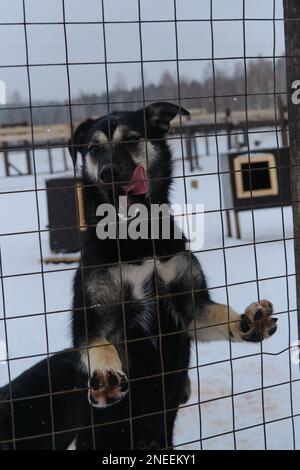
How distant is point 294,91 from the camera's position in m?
2.75

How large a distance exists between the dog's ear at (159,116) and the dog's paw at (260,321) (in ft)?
3.10

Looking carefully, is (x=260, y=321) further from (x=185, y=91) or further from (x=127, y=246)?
(x=185, y=91)

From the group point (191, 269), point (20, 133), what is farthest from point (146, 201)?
point (20, 133)

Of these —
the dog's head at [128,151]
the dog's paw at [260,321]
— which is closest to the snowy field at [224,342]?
the dog's paw at [260,321]

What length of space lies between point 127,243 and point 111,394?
77 cm

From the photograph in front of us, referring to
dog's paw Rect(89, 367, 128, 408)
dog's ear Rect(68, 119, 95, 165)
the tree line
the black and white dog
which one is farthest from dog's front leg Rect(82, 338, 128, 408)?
the tree line

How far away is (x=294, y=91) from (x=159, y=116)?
0.66m

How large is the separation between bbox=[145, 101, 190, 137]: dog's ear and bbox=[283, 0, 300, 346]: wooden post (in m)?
0.49

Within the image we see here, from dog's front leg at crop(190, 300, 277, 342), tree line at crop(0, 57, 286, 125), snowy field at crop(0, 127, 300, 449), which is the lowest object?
snowy field at crop(0, 127, 300, 449)

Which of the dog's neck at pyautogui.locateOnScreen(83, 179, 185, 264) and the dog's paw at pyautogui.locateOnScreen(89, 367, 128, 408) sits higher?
the dog's neck at pyautogui.locateOnScreen(83, 179, 185, 264)

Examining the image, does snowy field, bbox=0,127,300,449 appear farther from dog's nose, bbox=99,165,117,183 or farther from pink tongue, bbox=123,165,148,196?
dog's nose, bbox=99,165,117,183

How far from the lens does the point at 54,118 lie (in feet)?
49.5

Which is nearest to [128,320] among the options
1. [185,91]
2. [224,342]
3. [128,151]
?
[128,151]

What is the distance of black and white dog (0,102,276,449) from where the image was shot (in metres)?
2.76
